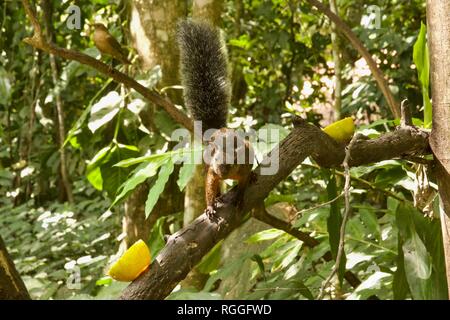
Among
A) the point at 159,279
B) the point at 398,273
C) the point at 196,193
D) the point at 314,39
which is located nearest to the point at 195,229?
the point at 159,279

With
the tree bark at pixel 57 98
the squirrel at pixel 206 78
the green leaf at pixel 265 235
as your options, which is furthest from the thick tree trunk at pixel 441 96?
the tree bark at pixel 57 98

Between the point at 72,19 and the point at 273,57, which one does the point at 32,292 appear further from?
the point at 273,57

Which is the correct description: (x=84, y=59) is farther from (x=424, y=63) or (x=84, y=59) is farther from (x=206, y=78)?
(x=424, y=63)

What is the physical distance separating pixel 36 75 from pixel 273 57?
A: 1433 mm

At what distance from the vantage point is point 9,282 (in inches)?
42.4

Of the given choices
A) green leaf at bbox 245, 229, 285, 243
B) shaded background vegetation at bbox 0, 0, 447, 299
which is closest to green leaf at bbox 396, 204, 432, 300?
shaded background vegetation at bbox 0, 0, 447, 299

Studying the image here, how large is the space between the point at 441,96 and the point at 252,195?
0.42 meters

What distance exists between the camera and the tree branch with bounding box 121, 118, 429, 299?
0.71 m

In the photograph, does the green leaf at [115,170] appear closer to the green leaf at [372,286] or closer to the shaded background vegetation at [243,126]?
the shaded background vegetation at [243,126]

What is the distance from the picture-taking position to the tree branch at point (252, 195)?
707 mm

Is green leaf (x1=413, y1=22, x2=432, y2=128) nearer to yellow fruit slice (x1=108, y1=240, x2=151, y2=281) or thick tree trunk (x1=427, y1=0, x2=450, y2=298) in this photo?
thick tree trunk (x1=427, y1=0, x2=450, y2=298)

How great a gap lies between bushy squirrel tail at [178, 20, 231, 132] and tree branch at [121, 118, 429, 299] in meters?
0.43

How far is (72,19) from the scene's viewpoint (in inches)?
107

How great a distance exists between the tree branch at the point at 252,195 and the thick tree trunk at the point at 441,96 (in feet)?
0.15
